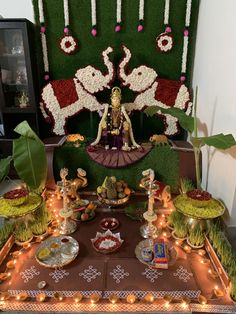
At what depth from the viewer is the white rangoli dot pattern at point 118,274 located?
1479 mm

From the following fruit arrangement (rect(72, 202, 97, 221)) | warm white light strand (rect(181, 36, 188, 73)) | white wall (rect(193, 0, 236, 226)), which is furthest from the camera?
warm white light strand (rect(181, 36, 188, 73))

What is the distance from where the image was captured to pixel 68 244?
1.70 m

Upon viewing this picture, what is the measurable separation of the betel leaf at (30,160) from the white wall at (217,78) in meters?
1.53

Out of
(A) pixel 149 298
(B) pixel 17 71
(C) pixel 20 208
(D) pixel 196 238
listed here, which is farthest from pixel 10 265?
(B) pixel 17 71

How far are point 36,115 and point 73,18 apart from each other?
1.14 metres

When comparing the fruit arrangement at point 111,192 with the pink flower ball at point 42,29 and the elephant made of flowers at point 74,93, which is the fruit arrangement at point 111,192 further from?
the pink flower ball at point 42,29

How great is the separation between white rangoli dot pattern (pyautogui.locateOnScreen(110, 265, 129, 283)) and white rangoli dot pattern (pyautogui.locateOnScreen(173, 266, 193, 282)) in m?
0.32

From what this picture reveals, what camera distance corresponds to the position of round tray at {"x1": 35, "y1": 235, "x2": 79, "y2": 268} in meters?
1.55

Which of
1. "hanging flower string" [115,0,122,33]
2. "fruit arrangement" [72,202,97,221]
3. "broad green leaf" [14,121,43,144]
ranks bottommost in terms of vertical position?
"fruit arrangement" [72,202,97,221]

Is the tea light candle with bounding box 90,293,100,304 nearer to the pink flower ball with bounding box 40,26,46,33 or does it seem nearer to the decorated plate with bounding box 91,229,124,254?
the decorated plate with bounding box 91,229,124,254

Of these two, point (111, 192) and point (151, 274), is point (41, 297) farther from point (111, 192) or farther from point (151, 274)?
point (111, 192)

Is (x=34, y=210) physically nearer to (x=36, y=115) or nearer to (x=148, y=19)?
(x=36, y=115)

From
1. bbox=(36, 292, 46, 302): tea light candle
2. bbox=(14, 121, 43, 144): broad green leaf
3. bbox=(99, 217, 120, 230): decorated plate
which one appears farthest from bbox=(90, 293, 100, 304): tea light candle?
bbox=(14, 121, 43, 144): broad green leaf

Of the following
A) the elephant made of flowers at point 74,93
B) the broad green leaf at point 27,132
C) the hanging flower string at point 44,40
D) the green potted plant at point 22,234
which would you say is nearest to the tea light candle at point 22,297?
the green potted plant at point 22,234
